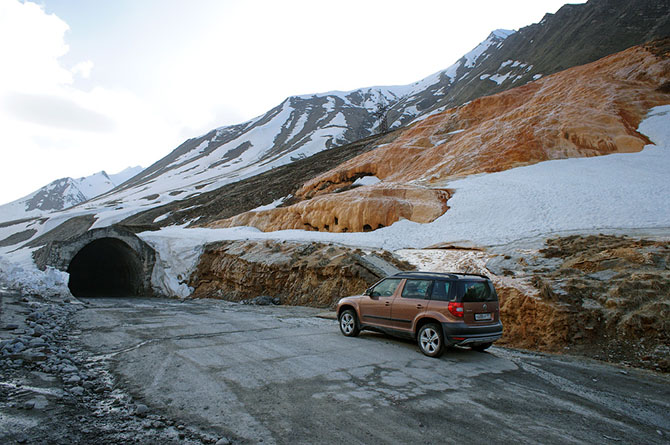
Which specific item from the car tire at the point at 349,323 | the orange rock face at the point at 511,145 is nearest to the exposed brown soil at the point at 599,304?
the car tire at the point at 349,323

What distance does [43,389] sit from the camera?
15.5 ft

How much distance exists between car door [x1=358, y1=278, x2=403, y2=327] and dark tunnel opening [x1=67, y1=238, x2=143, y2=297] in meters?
18.8

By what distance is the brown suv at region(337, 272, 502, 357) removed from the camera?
6843 mm

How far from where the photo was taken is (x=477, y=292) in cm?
714

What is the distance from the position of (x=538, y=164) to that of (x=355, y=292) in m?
17.4

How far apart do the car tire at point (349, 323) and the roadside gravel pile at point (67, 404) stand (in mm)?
4879

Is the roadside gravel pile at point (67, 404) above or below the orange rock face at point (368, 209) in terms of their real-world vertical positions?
below

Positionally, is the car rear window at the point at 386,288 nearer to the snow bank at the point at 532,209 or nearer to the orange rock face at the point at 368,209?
the snow bank at the point at 532,209

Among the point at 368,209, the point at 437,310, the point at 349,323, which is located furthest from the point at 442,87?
the point at 437,310

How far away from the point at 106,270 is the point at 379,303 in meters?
26.9

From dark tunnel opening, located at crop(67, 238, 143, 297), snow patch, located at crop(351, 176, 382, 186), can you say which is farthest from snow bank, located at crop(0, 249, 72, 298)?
snow patch, located at crop(351, 176, 382, 186)

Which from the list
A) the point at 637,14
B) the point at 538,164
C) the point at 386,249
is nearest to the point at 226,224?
the point at 386,249

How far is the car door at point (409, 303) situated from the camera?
7405mm

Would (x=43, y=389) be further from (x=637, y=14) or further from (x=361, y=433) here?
(x=637, y=14)
